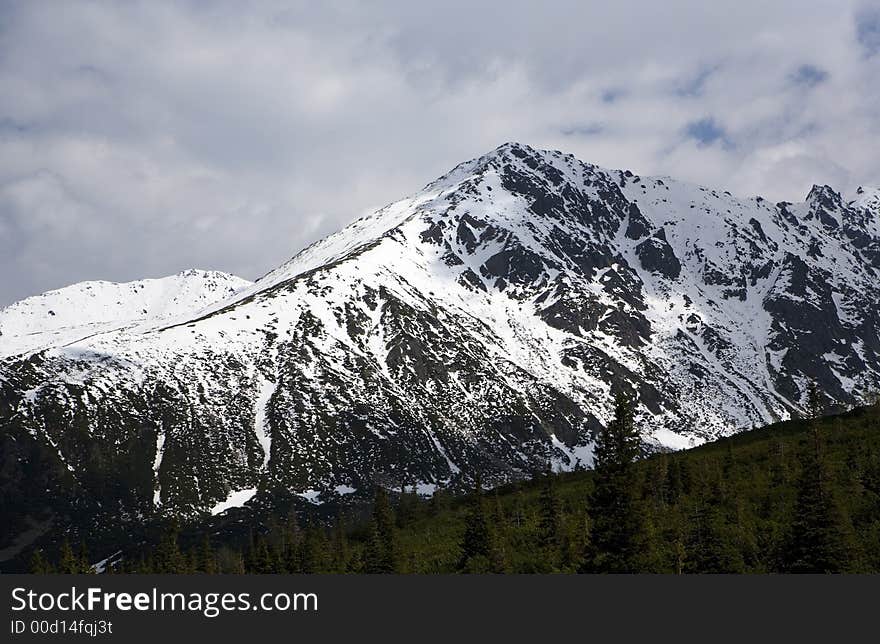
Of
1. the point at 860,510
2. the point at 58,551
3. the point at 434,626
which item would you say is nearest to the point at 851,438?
the point at 860,510

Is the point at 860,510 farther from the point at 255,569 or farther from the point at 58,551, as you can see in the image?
the point at 58,551

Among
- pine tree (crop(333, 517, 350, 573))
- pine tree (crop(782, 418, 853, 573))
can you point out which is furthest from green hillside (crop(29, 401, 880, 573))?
pine tree (crop(333, 517, 350, 573))

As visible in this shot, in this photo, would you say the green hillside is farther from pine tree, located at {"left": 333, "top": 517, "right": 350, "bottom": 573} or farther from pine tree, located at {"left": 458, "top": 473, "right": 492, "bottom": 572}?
pine tree, located at {"left": 333, "top": 517, "right": 350, "bottom": 573}

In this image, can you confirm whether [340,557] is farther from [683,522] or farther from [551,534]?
[683,522]

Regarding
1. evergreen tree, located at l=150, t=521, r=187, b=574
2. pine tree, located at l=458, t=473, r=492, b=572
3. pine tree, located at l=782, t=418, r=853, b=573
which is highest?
evergreen tree, located at l=150, t=521, r=187, b=574

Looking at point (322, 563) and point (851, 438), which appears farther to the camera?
point (322, 563)

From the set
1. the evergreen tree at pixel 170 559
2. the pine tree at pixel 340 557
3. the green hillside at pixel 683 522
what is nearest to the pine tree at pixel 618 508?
the green hillside at pixel 683 522

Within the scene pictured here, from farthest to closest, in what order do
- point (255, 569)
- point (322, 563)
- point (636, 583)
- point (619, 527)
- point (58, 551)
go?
point (58, 551) < point (255, 569) < point (322, 563) < point (619, 527) < point (636, 583)

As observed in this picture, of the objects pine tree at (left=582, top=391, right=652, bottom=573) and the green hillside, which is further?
pine tree at (left=582, top=391, right=652, bottom=573)

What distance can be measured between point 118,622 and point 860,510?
38027 millimetres

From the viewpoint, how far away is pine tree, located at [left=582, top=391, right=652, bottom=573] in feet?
124

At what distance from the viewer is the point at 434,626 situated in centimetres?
2595

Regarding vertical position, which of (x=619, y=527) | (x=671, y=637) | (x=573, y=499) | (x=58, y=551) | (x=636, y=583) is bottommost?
(x=671, y=637)

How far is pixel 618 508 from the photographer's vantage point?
3912 centimetres
